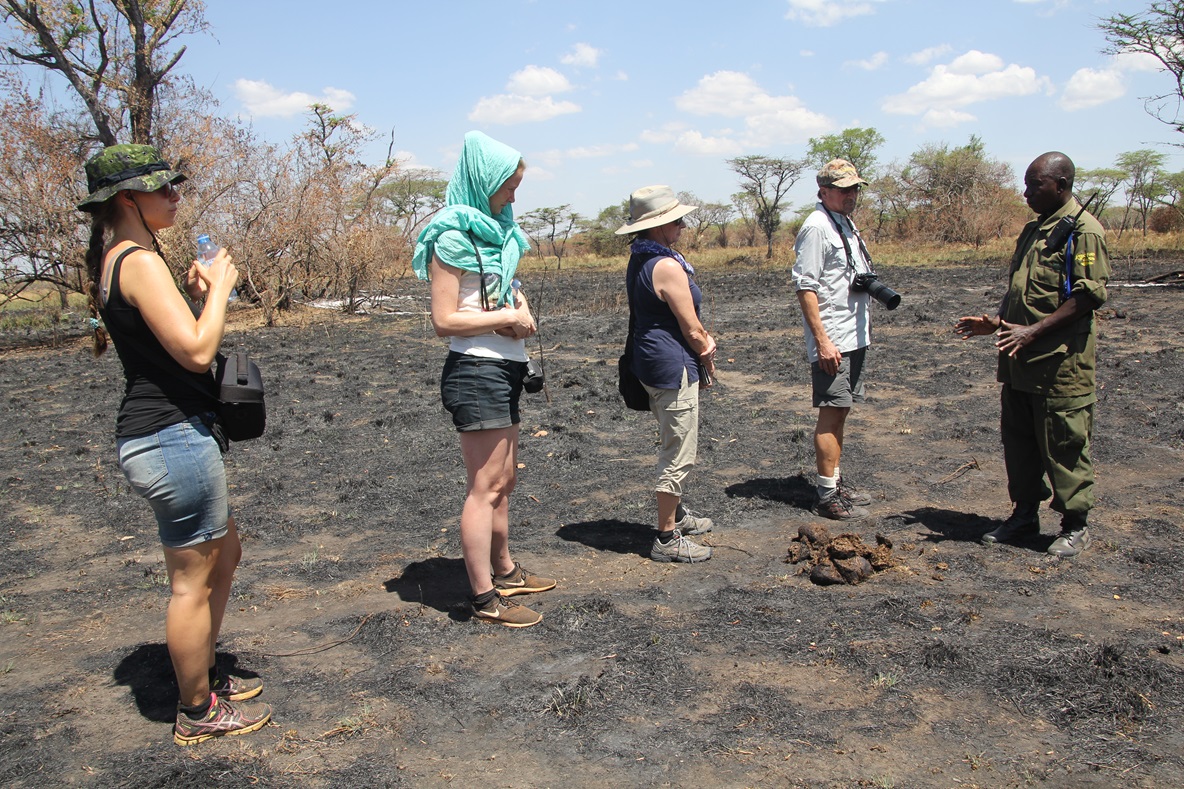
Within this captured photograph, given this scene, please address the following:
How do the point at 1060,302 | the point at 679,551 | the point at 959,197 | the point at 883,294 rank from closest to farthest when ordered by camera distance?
the point at 1060,302 → the point at 679,551 → the point at 883,294 → the point at 959,197

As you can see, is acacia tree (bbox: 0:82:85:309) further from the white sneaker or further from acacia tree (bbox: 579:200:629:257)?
acacia tree (bbox: 579:200:629:257)

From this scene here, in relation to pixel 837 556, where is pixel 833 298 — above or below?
above

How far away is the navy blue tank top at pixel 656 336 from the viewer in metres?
3.96

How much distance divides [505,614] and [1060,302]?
2919 mm

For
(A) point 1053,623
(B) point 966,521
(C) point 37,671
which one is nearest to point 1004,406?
(B) point 966,521

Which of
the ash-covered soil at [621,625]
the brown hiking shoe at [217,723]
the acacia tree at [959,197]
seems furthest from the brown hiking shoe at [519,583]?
the acacia tree at [959,197]

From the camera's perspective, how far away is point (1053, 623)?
3.38 metres

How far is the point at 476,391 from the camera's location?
3225 millimetres

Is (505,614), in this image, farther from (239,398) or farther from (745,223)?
(745,223)

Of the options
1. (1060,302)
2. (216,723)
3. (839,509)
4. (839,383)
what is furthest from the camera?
(839,509)

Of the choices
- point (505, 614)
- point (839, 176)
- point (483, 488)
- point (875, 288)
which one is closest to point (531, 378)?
point (483, 488)

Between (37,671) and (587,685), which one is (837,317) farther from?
(37,671)

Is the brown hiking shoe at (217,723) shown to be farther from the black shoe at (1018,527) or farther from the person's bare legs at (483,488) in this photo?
the black shoe at (1018,527)

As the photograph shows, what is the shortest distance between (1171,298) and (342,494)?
48.6 ft
